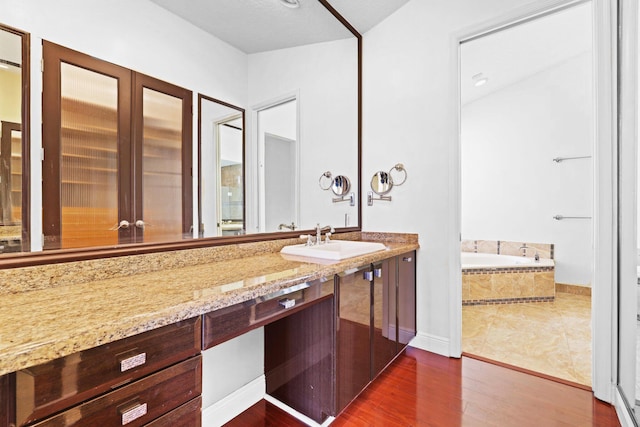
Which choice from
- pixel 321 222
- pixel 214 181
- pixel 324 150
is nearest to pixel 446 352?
pixel 321 222

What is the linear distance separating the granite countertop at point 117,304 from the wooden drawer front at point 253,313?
0.13ft

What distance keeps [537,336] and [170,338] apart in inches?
115

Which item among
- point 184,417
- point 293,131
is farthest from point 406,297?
point 184,417

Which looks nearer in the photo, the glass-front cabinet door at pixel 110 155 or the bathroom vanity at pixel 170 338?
the bathroom vanity at pixel 170 338

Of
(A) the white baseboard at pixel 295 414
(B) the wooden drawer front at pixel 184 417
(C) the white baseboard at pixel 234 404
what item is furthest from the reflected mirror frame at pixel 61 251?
(A) the white baseboard at pixel 295 414

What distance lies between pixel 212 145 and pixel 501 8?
6.92ft

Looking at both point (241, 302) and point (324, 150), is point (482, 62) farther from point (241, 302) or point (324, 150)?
point (241, 302)

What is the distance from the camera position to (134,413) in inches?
30.0

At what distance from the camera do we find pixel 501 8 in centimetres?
205

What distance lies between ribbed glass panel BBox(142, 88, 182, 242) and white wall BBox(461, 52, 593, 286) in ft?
14.0

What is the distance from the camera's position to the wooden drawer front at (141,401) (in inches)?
26.5

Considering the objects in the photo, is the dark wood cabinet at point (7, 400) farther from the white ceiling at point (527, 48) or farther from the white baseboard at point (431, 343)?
the white ceiling at point (527, 48)

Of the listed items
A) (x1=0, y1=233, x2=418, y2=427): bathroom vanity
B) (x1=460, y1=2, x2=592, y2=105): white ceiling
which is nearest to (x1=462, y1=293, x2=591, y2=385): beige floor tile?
(x1=0, y1=233, x2=418, y2=427): bathroom vanity

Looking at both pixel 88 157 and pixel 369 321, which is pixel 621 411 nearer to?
pixel 369 321
